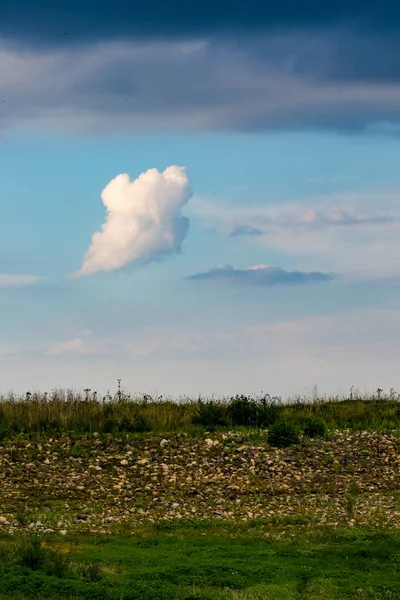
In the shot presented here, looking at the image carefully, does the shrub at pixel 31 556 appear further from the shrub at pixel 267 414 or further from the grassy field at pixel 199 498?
→ the shrub at pixel 267 414

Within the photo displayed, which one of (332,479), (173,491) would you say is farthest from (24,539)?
(332,479)

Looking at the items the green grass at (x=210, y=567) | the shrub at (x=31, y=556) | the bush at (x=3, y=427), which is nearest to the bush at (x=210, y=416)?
the bush at (x=3, y=427)

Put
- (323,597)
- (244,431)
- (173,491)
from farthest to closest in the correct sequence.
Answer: (244,431), (173,491), (323,597)

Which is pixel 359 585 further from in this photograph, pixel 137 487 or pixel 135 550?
pixel 137 487

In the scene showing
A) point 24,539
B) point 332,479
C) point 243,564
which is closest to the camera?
point 243,564

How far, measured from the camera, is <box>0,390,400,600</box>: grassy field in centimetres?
1289

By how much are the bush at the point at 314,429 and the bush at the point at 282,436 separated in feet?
3.48

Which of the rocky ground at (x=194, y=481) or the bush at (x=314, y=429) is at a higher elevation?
the bush at (x=314, y=429)

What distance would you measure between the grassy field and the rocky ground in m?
0.06

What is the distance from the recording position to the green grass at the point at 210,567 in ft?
39.3

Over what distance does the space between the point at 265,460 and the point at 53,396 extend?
372 inches

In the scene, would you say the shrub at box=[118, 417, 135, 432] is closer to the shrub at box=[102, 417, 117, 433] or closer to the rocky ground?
the shrub at box=[102, 417, 117, 433]

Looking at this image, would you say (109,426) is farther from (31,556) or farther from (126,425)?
(31,556)

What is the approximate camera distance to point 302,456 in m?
25.5
